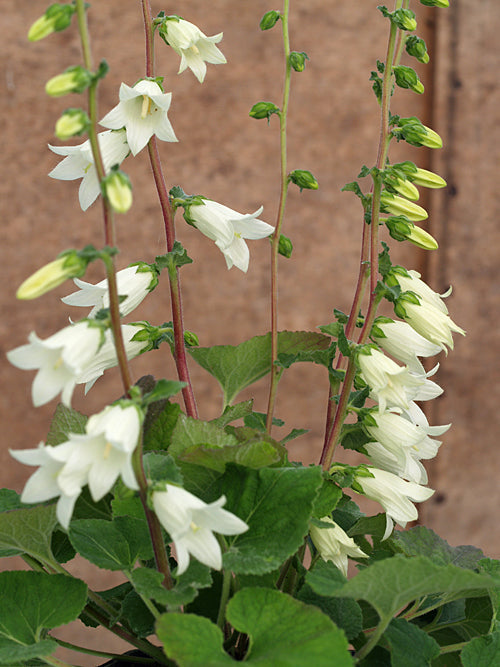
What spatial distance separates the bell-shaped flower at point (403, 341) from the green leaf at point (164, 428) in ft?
0.36

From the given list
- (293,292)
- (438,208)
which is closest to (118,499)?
(293,292)

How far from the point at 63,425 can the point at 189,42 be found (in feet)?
0.68

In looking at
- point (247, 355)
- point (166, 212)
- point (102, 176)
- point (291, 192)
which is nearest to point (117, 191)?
point (102, 176)

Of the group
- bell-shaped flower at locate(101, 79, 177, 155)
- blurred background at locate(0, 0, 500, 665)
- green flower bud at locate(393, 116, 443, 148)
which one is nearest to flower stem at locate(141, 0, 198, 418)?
bell-shaped flower at locate(101, 79, 177, 155)

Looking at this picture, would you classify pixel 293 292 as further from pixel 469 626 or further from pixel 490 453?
pixel 469 626

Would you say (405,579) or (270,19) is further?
(270,19)

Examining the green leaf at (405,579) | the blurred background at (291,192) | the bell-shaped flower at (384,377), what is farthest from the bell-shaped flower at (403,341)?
the blurred background at (291,192)

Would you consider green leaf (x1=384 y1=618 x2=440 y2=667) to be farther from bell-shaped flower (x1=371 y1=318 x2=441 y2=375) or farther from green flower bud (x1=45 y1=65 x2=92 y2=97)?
green flower bud (x1=45 y1=65 x2=92 y2=97)

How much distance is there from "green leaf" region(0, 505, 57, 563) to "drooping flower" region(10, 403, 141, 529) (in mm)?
64

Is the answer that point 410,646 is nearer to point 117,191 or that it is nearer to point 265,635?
point 265,635

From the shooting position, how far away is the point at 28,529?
337 mm

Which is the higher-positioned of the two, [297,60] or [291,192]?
[297,60]

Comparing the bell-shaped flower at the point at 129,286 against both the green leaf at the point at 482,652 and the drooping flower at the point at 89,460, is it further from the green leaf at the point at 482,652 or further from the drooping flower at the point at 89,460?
the green leaf at the point at 482,652

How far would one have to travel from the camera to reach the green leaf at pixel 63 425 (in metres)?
0.38
